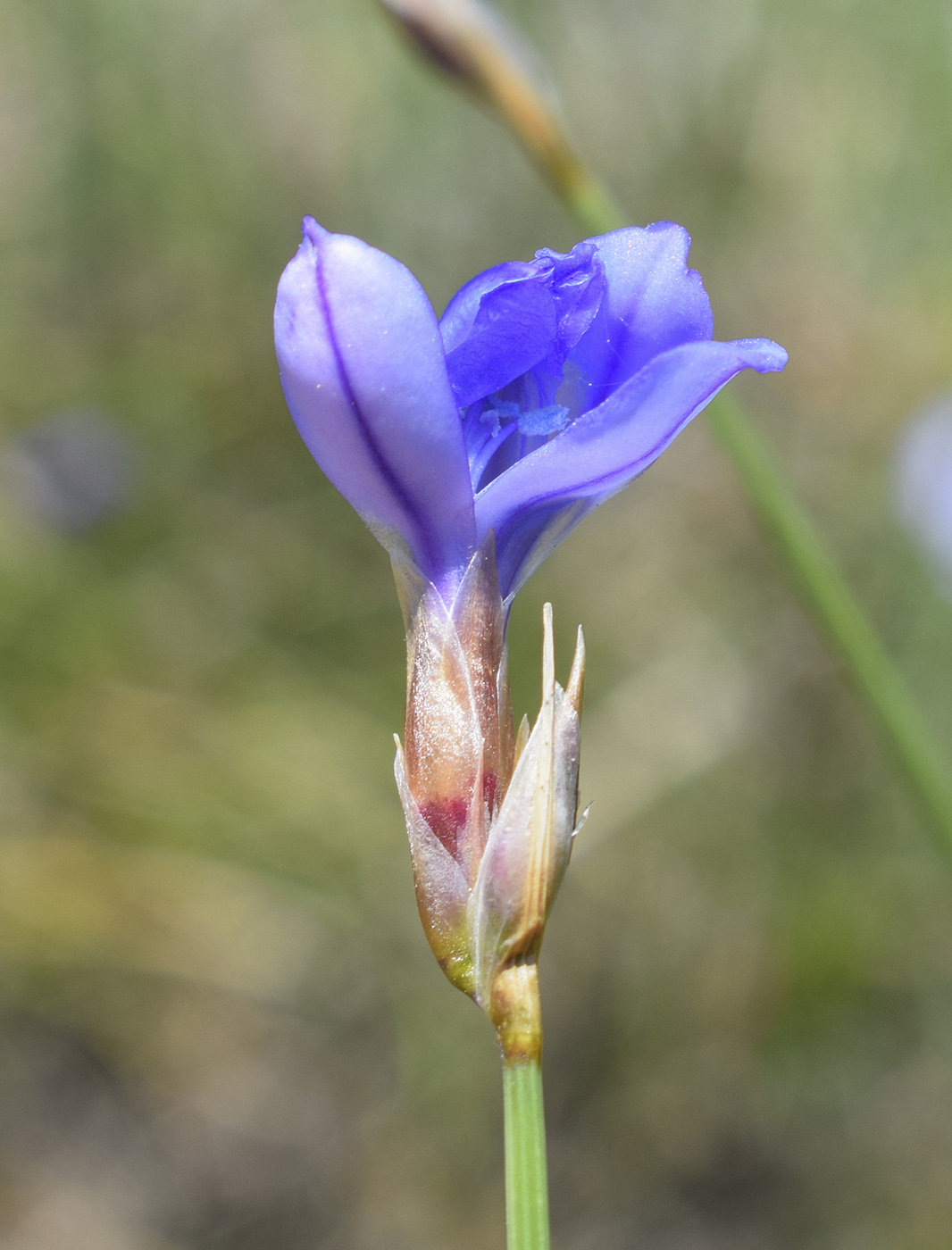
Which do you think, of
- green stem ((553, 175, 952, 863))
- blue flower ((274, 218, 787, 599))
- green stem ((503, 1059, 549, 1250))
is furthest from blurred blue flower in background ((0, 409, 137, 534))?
green stem ((503, 1059, 549, 1250))

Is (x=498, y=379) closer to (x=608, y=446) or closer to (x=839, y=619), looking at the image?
(x=608, y=446)

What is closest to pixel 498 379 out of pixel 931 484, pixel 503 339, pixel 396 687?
pixel 503 339

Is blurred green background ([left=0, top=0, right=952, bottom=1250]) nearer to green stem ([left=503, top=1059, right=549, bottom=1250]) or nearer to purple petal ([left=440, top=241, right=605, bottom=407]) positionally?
green stem ([left=503, top=1059, right=549, bottom=1250])

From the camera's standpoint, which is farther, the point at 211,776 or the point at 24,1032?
the point at 211,776

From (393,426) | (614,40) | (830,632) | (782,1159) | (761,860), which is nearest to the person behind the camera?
(393,426)

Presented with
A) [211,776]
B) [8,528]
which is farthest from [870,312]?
[8,528]

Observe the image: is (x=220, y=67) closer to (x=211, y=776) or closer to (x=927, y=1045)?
(x=211, y=776)

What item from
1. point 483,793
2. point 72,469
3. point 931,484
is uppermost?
point 72,469
